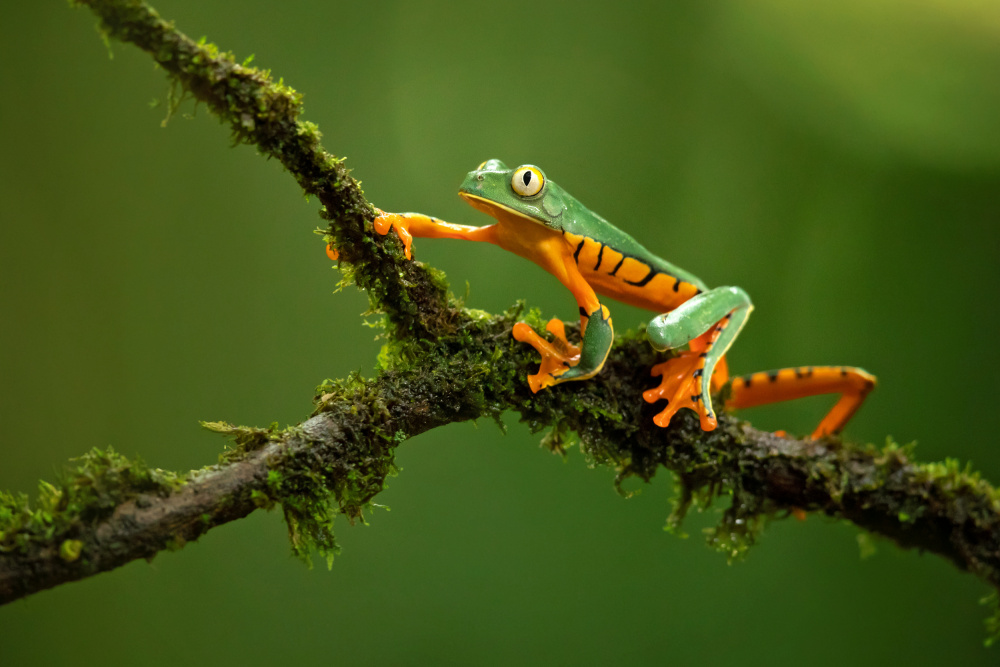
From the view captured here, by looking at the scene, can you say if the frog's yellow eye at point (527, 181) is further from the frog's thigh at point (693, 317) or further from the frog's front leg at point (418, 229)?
the frog's thigh at point (693, 317)

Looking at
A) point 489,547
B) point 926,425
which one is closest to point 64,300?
point 489,547

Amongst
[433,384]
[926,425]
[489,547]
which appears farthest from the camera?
[926,425]

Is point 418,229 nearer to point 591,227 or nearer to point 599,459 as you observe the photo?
point 591,227

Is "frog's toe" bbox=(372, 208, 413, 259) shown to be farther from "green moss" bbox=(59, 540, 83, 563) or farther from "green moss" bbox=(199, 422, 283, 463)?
"green moss" bbox=(59, 540, 83, 563)

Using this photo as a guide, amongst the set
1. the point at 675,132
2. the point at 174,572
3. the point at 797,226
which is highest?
the point at 675,132

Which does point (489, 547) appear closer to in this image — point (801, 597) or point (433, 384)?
point (801, 597)

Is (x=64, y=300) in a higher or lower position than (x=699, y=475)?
higher

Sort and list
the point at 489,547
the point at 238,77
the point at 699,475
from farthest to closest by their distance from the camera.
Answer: the point at 489,547, the point at 699,475, the point at 238,77

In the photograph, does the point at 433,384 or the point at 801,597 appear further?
the point at 801,597
